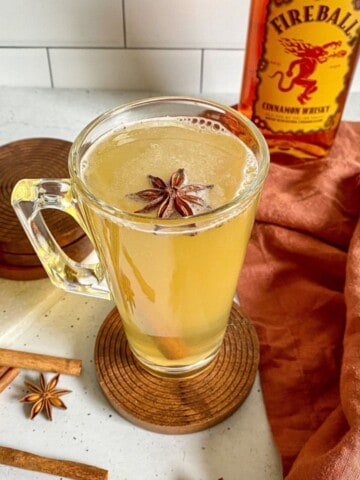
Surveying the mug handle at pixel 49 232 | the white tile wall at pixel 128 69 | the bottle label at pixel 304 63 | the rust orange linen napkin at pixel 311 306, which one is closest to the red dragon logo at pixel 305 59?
the bottle label at pixel 304 63

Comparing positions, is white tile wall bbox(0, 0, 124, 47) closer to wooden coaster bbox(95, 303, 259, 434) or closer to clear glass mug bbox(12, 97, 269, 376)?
clear glass mug bbox(12, 97, 269, 376)

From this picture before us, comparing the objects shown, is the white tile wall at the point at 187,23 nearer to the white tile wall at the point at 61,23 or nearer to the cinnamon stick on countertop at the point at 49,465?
the white tile wall at the point at 61,23

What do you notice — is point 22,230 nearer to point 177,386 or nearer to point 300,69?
point 177,386

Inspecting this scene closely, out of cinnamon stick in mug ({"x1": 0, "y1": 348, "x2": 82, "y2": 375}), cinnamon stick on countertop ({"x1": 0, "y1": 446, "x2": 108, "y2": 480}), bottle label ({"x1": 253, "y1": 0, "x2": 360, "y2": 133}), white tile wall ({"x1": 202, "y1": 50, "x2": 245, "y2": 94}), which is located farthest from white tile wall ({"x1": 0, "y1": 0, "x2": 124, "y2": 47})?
cinnamon stick on countertop ({"x1": 0, "y1": 446, "x2": 108, "y2": 480})

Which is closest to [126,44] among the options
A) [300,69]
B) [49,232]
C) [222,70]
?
[222,70]

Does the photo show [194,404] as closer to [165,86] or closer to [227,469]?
[227,469]

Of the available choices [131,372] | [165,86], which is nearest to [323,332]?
[131,372]
